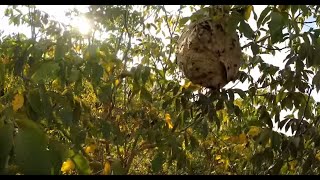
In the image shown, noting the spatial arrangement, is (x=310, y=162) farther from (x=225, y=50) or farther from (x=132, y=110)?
(x=132, y=110)

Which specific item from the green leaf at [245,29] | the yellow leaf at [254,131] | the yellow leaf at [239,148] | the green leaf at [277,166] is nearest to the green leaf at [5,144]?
the green leaf at [245,29]

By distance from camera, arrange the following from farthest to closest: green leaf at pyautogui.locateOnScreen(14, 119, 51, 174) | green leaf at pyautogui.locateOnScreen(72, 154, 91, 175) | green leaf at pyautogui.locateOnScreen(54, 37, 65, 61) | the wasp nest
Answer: green leaf at pyautogui.locateOnScreen(54, 37, 65, 61) → the wasp nest → green leaf at pyautogui.locateOnScreen(72, 154, 91, 175) → green leaf at pyautogui.locateOnScreen(14, 119, 51, 174)

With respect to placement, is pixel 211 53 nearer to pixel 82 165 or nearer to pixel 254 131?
pixel 254 131

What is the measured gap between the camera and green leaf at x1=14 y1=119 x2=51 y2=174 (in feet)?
2.14

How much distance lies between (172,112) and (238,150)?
1.91 feet

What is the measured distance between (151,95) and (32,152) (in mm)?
1988

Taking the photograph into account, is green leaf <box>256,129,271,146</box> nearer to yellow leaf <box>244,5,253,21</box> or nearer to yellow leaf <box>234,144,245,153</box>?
yellow leaf <box>244,5,253,21</box>

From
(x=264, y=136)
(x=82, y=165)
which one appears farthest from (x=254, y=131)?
(x=82, y=165)

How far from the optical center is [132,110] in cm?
293

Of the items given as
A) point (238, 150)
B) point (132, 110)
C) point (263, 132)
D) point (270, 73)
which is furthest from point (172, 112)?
point (263, 132)

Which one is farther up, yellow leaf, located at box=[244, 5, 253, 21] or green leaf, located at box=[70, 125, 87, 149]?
yellow leaf, located at box=[244, 5, 253, 21]

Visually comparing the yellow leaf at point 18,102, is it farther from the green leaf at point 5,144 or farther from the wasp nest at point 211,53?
the green leaf at point 5,144

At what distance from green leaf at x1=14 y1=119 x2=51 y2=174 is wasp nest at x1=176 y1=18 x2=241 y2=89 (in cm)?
121

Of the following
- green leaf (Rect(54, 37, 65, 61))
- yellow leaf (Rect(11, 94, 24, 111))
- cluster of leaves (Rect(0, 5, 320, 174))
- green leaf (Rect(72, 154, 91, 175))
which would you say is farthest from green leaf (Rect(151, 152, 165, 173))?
green leaf (Rect(72, 154, 91, 175))
